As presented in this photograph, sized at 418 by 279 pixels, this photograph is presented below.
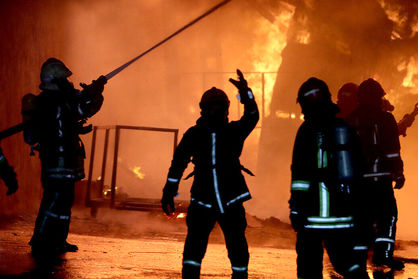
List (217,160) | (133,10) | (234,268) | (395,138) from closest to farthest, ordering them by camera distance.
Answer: (234,268) < (217,160) < (395,138) < (133,10)

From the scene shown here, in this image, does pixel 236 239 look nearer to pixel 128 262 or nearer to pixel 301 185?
pixel 301 185

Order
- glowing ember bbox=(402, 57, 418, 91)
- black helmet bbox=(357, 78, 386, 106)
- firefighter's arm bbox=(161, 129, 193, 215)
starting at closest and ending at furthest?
firefighter's arm bbox=(161, 129, 193, 215) → black helmet bbox=(357, 78, 386, 106) → glowing ember bbox=(402, 57, 418, 91)

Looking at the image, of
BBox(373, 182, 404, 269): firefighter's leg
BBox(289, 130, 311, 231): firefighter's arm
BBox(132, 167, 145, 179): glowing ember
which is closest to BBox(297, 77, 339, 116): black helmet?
BBox(289, 130, 311, 231): firefighter's arm

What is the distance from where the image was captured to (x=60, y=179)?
12.9 feet

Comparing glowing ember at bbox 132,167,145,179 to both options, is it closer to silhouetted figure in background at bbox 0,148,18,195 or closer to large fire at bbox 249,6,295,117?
large fire at bbox 249,6,295,117

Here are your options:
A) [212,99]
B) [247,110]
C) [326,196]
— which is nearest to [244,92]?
[247,110]

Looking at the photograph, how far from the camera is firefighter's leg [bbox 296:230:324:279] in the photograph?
2597 mm

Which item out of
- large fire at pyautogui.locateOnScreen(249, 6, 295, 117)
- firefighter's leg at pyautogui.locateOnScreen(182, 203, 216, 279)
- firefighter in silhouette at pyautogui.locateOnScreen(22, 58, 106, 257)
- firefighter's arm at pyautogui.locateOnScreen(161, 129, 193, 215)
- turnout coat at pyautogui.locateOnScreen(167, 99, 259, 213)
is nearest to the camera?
firefighter's leg at pyautogui.locateOnScreen(182, 203, 216, 279)

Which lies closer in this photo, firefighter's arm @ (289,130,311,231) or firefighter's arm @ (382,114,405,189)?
firefighter's arm @ (289,130,311,231)

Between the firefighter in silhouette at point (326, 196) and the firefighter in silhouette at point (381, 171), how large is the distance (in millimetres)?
1684

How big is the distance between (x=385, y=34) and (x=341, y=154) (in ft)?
40.2

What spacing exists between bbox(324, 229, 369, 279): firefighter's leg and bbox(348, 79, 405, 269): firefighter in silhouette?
176 centimetres

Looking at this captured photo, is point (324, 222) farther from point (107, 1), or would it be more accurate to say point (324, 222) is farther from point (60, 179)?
point (107, 1)

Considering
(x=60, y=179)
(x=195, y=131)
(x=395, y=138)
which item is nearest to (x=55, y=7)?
(x=60, y=179)
